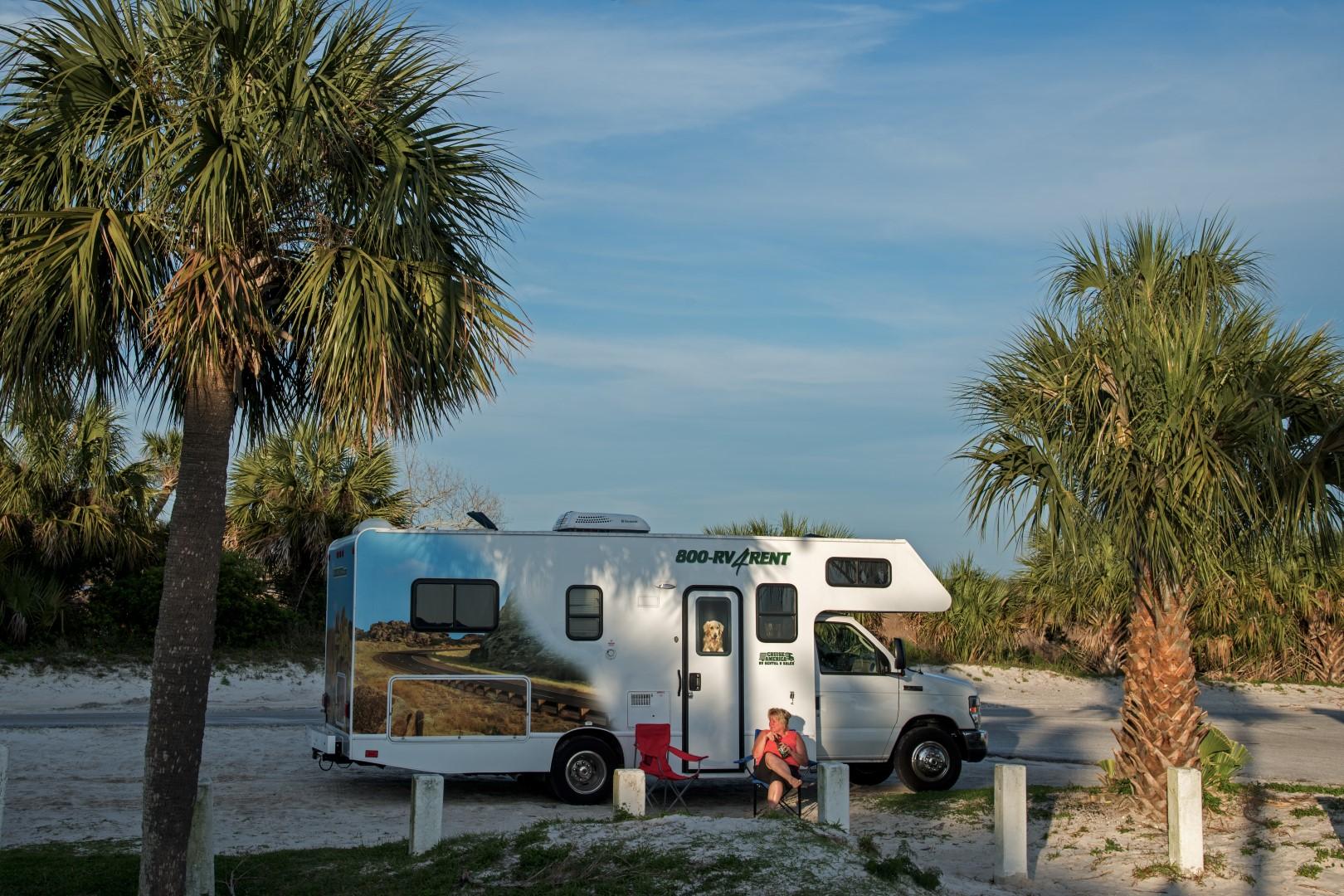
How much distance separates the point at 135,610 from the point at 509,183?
21351mm

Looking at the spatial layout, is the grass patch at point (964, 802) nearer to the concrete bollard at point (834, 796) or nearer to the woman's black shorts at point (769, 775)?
the woman's black shorts at point (769, 775)

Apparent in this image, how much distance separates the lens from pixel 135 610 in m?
26.9

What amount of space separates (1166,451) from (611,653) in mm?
6358

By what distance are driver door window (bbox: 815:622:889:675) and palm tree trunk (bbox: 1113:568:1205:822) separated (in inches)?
149

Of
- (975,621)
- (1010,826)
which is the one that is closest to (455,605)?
(1010,826)

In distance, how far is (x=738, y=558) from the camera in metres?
14.7

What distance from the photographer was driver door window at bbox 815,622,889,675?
1509 cm

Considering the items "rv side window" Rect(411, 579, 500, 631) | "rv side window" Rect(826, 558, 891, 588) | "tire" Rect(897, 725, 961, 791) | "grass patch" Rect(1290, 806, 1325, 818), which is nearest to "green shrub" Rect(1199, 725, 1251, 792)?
"grass patch" Rect(1290, 806, 1325, 818)

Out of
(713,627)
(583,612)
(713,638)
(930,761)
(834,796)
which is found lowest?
(930,761)

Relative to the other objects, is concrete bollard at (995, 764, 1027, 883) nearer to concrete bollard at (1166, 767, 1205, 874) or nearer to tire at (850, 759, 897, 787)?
concrete bollard at (1166, 767, 1205, 874)

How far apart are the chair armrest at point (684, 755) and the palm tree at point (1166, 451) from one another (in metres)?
3.94

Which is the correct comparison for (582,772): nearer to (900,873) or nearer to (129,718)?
(900,873)

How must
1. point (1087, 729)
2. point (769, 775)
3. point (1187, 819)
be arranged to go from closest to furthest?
1. point (1187, 819)
2. point (769, 775)
3. point (1087, 729)

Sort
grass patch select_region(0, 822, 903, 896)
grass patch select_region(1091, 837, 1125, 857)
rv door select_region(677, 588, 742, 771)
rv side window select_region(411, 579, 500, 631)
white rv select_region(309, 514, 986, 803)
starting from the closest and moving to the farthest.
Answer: grass patch select_region(0, 822, 903, 896) < grass patch select_region(1091, 837, 1125, 857) < white rv select_region(309, 514, 986, 803) < rv side window select_region(411, 579, 500, 631) < rv door select_region(677, 588, 742, 771)
